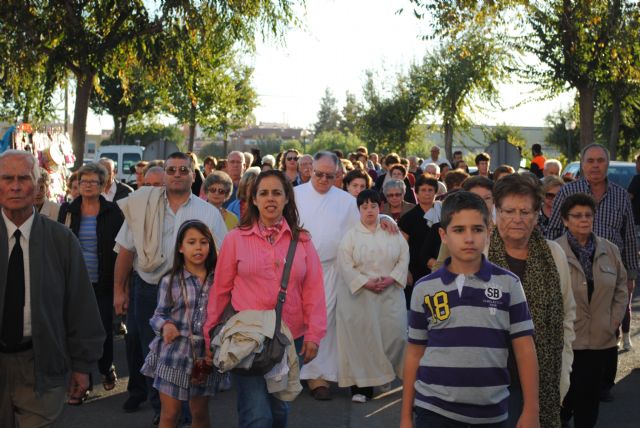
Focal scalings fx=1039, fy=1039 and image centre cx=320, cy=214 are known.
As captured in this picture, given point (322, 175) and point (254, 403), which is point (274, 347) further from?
point (322, 175)

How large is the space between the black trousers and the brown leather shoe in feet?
8.26

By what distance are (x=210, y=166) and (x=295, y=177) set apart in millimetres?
3530

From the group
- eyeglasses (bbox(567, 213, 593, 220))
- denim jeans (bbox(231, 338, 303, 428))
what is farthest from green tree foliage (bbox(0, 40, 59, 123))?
denim jeans (bbox(231, 338, 303, 428))

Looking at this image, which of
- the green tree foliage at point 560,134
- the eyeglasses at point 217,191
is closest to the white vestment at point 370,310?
the eyeglasses at point 217,191

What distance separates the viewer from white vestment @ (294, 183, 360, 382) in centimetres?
929

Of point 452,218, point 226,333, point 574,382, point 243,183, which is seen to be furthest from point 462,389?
point 243,183

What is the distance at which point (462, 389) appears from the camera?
448 centimetres

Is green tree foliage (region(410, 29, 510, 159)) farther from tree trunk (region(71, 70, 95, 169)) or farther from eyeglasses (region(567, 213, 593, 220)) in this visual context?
eyeglasses (region(567, 213, 593, 220))

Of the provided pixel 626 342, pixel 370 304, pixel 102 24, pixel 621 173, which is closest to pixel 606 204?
pixel 370 304

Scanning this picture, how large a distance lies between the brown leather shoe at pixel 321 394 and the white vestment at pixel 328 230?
3.9 inches

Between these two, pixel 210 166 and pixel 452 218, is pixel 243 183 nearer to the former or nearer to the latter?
pixel 452 218

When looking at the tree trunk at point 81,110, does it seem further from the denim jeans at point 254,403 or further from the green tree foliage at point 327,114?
the green tree foliage at point 327,114

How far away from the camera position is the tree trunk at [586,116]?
22.2 meters

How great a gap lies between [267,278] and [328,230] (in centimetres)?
358
